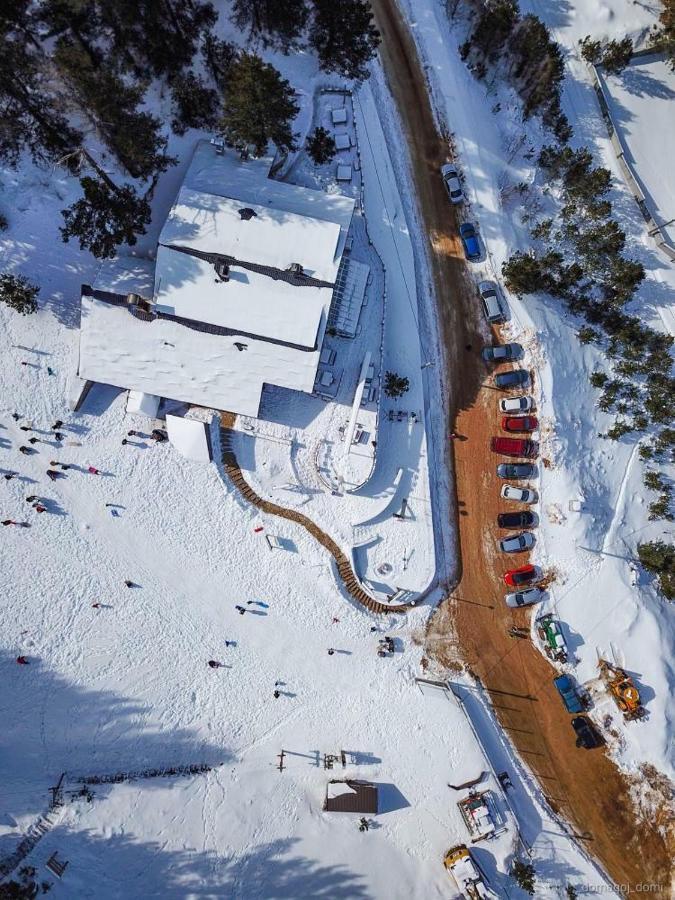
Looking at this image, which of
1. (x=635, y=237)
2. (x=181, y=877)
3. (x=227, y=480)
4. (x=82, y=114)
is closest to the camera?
(x=82, y=114)

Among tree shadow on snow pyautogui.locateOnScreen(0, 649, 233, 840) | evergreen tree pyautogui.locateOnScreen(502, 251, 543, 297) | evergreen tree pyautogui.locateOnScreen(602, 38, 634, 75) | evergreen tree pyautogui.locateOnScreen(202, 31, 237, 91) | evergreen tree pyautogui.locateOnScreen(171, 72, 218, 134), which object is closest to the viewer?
evergreen tree pyautogui.locateOnScreen(202, 31, 237, 91)

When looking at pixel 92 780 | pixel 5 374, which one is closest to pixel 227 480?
pixel 5 374

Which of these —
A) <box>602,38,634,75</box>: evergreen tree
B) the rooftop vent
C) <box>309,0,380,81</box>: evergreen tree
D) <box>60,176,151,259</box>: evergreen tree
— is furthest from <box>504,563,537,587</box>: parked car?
<box>602,38,634,75</box>: evergreen tree

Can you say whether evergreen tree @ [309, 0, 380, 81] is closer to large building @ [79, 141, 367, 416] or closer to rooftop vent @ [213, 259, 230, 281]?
large building @ [79, 141, 367, 416]

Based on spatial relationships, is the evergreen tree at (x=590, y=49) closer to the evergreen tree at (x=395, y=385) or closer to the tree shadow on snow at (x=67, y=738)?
the evergreen tree at (x=395, y=385)

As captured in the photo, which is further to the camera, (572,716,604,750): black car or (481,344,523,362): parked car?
(481,344,523,362): parked car

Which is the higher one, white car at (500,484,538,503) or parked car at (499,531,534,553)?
white car at (500,484,538,503)

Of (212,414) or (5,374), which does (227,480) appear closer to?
(212,414)
